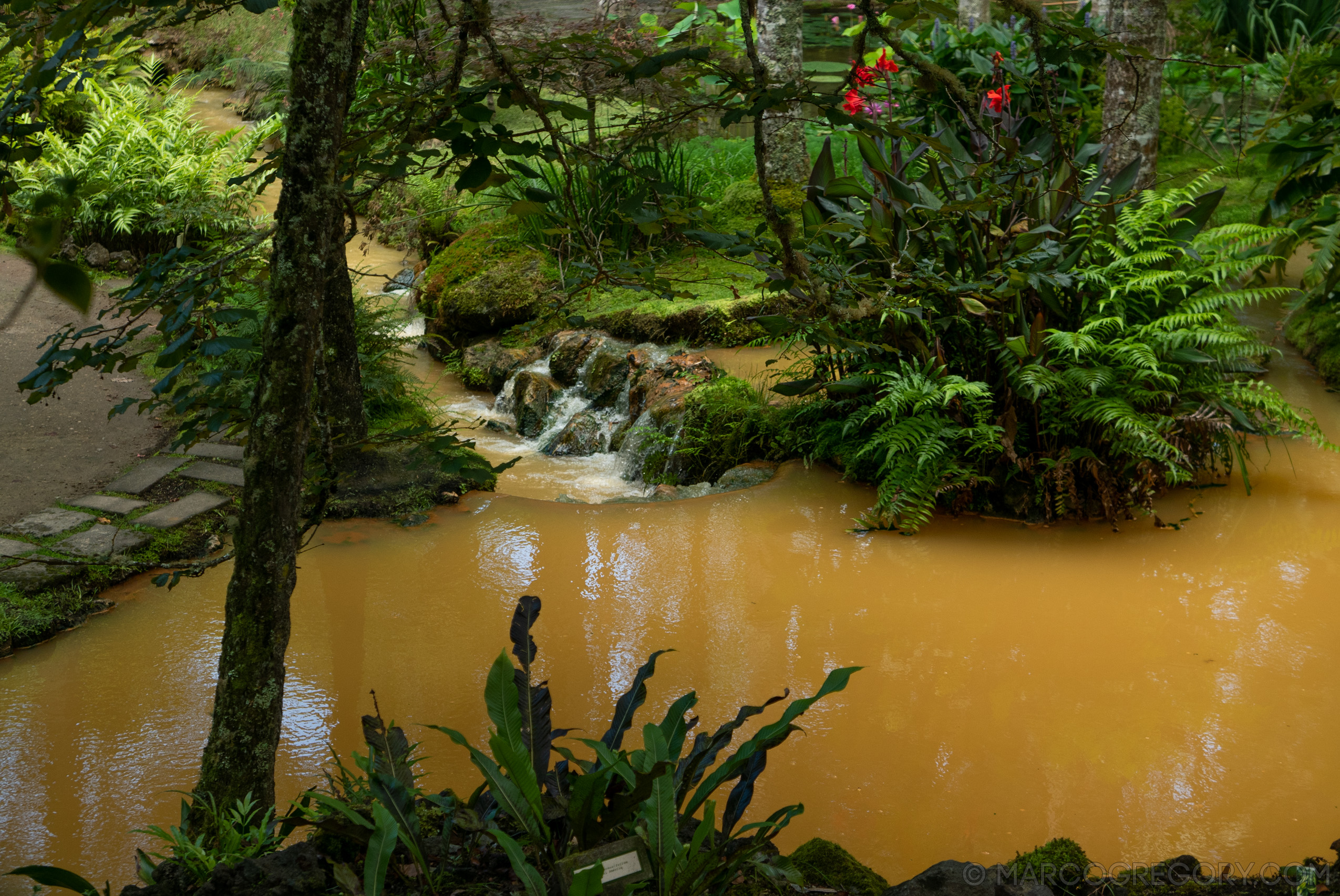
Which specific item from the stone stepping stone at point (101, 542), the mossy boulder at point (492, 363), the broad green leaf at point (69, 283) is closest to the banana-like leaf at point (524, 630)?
the broad green leaf at point (69, 283)

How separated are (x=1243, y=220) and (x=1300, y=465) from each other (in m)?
3.64

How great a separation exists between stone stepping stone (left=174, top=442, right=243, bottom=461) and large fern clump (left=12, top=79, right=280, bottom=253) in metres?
2.96

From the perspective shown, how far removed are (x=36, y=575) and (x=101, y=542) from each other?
0.33 meters

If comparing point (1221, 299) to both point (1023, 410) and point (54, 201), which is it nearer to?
point (1023, 410)

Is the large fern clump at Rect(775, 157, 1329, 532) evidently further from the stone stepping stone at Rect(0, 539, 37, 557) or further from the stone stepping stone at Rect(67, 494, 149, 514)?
the stone stepping stone at Rect(0, 539, 37, 557)

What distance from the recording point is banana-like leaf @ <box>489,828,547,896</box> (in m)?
1.55

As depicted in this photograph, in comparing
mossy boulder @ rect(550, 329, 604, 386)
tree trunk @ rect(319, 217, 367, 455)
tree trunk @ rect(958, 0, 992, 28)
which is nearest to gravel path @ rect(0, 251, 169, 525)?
tree trunk @ rect(319, 217, 367, 455)

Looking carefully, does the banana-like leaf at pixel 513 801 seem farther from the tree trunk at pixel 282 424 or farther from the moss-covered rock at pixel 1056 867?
the moss-covered rock at pixel 1056 867

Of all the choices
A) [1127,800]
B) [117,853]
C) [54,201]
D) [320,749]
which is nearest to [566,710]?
[320,749]

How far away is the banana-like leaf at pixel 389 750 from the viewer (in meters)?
1.88

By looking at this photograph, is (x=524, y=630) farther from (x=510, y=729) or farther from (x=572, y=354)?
(x=572, y=354)

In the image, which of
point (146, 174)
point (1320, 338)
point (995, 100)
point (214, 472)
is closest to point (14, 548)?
point (214, 472)

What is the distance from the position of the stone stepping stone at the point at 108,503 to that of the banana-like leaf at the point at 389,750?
281cm

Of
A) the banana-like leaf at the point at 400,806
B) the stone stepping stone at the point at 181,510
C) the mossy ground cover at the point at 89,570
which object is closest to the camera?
the banana-like leaf at the point at 400,806
